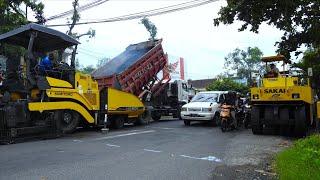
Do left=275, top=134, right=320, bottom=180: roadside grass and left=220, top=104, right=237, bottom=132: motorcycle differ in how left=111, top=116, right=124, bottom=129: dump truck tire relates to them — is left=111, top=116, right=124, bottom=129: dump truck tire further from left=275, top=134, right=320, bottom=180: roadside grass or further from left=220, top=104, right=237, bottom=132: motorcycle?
left=275, top=134, right=320, bottom=180: roadside grass

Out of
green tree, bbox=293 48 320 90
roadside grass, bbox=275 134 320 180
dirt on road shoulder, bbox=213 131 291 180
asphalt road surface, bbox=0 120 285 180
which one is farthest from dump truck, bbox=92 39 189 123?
roadside grass, bbox=275 134 320 180

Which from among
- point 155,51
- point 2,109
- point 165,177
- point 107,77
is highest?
point 155,51

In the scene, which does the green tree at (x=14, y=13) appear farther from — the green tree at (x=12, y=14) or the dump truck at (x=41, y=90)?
the dump truck at (x=41, y=90)

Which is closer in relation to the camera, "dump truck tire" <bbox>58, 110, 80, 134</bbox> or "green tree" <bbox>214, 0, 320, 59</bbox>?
"green tree" <bbox>214, 0, 320, 59</bbox>

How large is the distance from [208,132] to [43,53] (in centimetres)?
670

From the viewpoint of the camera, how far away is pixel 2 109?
1350cm

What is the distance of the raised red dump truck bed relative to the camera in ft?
63.4

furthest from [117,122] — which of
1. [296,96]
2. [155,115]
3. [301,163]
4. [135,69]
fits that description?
[301,163]

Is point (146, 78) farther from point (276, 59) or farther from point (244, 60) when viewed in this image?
point (244, 60)

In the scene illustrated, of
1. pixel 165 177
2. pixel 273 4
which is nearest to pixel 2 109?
pixel 165 177

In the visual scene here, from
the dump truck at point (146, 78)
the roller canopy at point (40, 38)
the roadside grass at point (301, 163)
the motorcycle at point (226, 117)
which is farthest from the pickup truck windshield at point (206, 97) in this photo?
the roadside grass at point (301, 163)

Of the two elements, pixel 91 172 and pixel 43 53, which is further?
pixel 43 53

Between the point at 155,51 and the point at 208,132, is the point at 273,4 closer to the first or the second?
the point at 208,132

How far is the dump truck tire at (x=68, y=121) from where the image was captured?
608 inches
